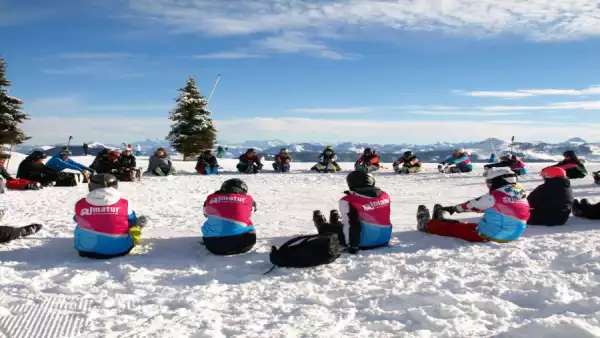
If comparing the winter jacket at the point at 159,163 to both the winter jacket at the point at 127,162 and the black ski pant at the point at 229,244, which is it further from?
the black ski pant at the point at 229,244

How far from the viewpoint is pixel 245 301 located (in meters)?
4.44

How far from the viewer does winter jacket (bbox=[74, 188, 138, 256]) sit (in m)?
5.84

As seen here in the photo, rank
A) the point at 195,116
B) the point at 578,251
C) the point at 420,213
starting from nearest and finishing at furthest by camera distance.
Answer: the point at 578,251, the point at 420,213, the point at 195,116

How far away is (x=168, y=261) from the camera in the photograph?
5.91 metres

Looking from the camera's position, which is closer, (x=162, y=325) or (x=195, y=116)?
(x=162, y=325)

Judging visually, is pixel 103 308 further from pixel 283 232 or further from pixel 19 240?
pixel 283 232

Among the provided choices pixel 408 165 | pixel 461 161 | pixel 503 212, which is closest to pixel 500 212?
pixel 503 212

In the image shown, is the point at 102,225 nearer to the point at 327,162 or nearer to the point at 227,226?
the point at 227,226

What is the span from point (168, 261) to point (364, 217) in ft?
8.75

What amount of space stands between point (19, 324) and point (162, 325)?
120 cm

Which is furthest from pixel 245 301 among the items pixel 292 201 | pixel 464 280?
pixel 292 201

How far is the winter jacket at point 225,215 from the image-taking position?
6078 mm

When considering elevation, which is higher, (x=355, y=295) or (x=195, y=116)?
(x=195, y=116)

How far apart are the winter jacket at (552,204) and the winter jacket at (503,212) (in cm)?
170
